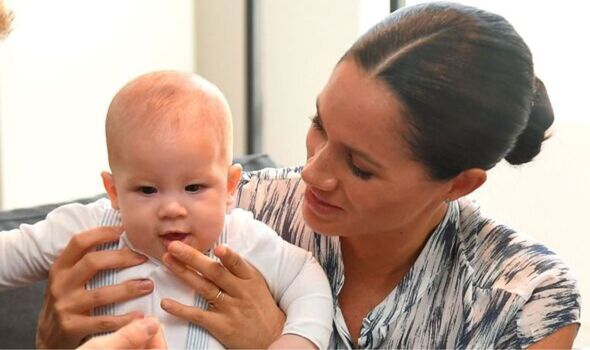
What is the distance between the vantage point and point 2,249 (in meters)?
1.62

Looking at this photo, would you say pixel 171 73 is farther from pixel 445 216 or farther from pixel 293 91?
pixel 293 91

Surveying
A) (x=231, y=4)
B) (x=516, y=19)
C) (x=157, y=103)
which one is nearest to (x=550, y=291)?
(x=157, y=103)

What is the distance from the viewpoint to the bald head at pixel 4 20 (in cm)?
164

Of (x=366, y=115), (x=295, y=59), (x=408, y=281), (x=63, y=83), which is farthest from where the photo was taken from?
(x=295, y=59)

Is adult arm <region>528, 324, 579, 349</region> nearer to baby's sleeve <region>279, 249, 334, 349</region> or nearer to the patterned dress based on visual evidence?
the patterned dress

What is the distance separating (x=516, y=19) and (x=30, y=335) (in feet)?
5.78

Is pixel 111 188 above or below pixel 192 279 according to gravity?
above

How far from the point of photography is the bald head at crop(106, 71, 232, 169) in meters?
1.51

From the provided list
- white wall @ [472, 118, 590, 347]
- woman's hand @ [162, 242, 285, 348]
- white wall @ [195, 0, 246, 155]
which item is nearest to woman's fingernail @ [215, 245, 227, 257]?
woman's hand @ [162, 242, 285, 348]

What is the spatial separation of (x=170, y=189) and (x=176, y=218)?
2.0 inches

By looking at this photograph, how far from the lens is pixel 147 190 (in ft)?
5.05

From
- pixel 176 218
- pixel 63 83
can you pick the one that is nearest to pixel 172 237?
pixel 176 218

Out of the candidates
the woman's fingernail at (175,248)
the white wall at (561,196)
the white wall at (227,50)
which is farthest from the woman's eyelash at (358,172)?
the white wall at (227,50)

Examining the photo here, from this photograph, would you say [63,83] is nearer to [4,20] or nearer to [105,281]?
[4,20]
